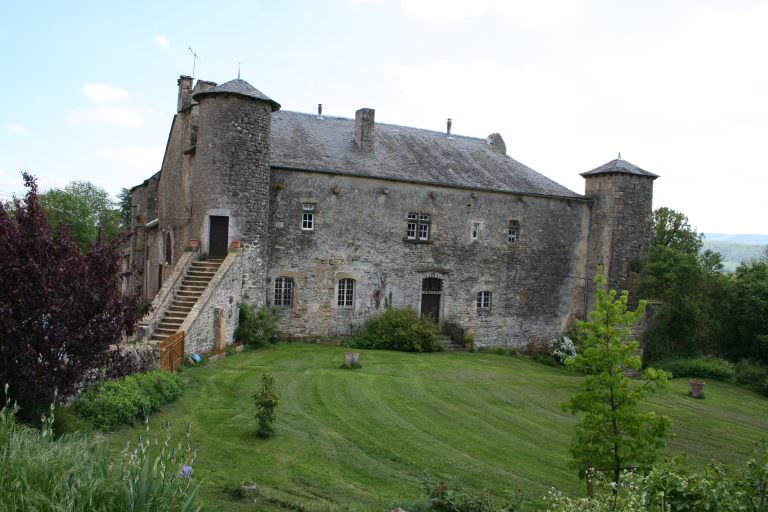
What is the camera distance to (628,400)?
31.8 feet

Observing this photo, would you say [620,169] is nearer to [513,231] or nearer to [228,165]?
[513,231]

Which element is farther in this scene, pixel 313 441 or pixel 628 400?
pixel 313 441

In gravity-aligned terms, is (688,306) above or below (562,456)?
above

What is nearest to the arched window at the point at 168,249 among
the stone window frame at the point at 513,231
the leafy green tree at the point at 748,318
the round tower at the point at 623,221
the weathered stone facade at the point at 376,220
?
the weathered stone facade at the point at 376,220

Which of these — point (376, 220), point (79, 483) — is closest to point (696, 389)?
point (376, 220)

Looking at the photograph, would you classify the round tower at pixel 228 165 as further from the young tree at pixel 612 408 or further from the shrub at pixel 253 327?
the young tree at pixel 612 408

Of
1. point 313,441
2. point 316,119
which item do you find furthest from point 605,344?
point 316,119

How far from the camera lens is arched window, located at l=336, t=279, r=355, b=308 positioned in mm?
24203

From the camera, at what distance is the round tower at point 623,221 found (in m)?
27.6

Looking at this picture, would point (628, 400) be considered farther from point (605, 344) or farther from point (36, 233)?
point (36, 233)

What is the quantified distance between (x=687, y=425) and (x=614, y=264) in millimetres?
12654

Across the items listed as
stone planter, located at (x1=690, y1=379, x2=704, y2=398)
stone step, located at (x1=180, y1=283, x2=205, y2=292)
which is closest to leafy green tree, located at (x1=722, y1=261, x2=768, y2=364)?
stone planter, located at (x1=690, y1=379, x2=704, y2=398)

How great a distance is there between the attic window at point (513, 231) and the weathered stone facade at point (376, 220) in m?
0.06

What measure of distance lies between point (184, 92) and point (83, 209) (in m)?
36.2
